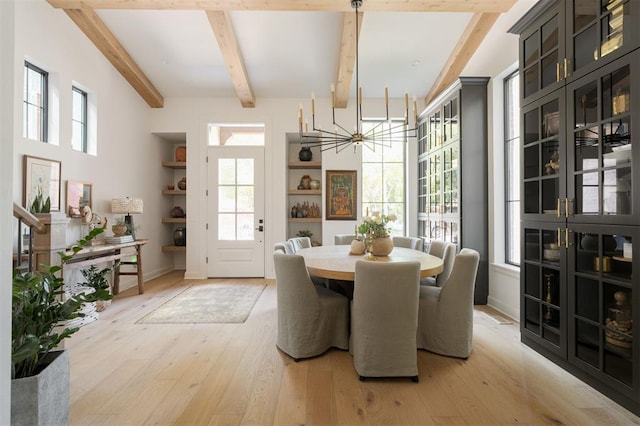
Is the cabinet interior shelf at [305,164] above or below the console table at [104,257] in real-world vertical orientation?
above

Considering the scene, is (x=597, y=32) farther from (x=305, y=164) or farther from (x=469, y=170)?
(x=305, y=164)

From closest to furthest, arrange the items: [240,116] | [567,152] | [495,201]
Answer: [567,152] < [495,201] < [240,116]

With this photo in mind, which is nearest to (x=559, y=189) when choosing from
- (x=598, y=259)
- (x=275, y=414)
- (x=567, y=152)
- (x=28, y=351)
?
(x=567, y=152)

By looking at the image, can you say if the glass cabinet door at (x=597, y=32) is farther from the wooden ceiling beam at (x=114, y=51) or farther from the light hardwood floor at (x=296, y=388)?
the wooden ceiling beam at (x=114, y=51)

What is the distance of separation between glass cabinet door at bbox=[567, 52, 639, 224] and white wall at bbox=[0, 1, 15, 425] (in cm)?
276

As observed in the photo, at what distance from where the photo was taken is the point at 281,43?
4.24 metres

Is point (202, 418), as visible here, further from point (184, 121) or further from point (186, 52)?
point (184, 121)

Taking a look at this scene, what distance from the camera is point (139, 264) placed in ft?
14.6

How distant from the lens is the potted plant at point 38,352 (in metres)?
1.27

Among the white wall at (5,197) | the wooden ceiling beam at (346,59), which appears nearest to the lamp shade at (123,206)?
the wooden ceiling beam at (346,59)

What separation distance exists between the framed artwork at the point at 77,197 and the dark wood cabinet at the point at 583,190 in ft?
15.8

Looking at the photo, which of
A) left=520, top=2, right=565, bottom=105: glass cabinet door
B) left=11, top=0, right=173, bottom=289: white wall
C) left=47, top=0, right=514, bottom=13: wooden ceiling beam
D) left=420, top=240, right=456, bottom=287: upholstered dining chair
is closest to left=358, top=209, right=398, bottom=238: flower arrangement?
left=420, top=240, right=456, bottom=287: upholstered dining chair

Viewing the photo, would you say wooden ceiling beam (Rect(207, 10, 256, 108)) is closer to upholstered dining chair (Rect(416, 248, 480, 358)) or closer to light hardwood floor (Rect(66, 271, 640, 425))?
light hardwood floor (Rect(66, 271, 640, 425))

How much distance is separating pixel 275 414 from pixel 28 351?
3.91ft
